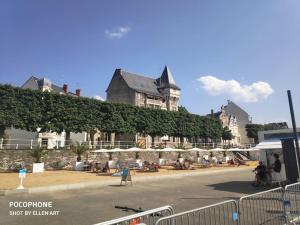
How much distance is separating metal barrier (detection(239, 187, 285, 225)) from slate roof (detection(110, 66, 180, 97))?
162ft

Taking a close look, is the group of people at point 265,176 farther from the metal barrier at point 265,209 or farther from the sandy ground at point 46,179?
the sandy ground at point 46,179

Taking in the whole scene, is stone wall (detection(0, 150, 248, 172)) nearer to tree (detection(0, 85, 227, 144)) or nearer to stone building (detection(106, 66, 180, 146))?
tree (detection(0, 85, 227, 144))

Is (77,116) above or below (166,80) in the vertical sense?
below

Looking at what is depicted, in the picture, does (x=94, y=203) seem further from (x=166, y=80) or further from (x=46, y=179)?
(x=166, y=80)

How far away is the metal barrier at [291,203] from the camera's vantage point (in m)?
7.14

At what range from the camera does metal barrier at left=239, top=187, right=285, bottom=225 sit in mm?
6973

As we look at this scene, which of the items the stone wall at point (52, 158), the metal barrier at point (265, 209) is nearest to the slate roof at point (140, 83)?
the stone wall at point (52, 158)

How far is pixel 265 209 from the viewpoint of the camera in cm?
836

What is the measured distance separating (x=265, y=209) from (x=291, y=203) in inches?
31.7

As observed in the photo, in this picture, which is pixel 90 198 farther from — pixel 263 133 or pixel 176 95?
pixel 176 95

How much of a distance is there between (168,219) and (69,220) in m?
4.73

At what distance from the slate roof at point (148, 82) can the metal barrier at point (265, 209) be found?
4947 centimetres

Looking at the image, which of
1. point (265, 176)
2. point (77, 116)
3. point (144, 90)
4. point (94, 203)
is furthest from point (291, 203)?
point (144, 90)

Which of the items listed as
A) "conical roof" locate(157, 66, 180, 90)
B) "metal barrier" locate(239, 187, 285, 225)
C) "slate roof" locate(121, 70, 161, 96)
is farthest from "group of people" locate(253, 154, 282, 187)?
→ "conical roof" locate(157, 66, 180, 90)
